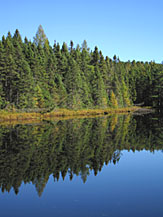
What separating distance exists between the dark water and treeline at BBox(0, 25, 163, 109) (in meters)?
33.2

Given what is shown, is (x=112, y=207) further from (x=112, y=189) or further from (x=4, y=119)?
(x=4, y=119)

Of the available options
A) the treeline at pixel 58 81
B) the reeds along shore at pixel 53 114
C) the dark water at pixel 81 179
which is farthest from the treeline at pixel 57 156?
the treeline at pixel 58 81

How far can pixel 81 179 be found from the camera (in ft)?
41.8

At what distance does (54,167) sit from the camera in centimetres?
1458

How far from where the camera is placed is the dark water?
9.27m

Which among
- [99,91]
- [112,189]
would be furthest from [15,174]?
[99,91]

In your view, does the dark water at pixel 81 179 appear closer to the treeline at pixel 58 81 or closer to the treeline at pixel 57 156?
the treeline at pixel 57 156

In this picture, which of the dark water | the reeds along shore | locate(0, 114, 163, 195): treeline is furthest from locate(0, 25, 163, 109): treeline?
the dark water

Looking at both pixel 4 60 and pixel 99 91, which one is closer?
pixel 4 60

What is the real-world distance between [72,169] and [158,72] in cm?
8279

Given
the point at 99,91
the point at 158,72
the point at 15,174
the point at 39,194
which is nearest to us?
the point at 39,194

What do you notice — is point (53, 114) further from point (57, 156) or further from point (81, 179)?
point (81, 179)

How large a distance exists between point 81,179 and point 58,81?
53.8 m

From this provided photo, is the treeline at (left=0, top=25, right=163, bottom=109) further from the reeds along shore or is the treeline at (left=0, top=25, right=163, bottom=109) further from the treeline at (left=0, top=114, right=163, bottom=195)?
the treeline at (left=0, top=114, right=163, bottom=195)
